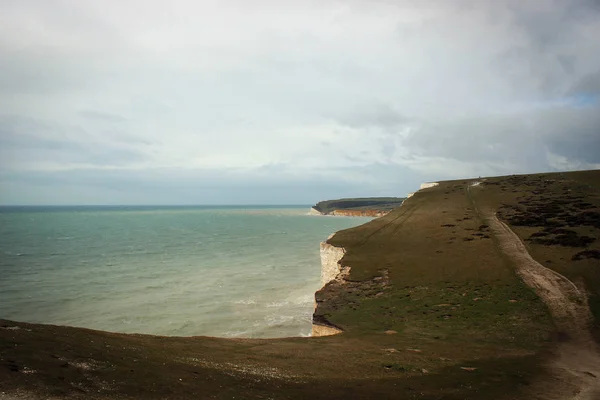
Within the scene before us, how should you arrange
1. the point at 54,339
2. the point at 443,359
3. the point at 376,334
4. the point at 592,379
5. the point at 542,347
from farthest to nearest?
the point at 376,334, the point at 542,347, the point at 443,359, the point at 592,379, the point at 54,339

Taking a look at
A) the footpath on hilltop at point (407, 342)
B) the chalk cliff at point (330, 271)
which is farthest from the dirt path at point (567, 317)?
the chalk cliff at point (330, 271)

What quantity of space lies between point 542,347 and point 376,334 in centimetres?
1018

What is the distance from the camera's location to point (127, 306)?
1576 inches

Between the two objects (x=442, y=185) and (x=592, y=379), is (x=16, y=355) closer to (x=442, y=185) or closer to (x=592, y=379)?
(x=592, y=379)

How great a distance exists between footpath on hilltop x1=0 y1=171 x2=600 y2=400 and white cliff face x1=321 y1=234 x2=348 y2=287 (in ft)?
1.54

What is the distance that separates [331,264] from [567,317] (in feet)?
90.7

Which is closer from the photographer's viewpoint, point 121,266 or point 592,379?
point 592,379

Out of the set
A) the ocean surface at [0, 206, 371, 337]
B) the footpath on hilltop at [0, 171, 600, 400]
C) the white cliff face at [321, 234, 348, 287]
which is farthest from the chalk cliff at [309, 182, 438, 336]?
the ocean surface at [0, 206, 371, 337]

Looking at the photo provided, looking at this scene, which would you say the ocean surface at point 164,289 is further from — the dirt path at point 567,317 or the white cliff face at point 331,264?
the dirt path at point 567,317

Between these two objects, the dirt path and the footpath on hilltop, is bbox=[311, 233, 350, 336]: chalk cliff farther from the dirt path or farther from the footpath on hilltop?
the dirt path

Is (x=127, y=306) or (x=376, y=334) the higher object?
(x=376, y=334)

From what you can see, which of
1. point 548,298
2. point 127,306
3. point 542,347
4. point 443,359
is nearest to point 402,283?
point 548,298

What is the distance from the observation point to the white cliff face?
4313 centimetres

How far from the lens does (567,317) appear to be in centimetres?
2652
